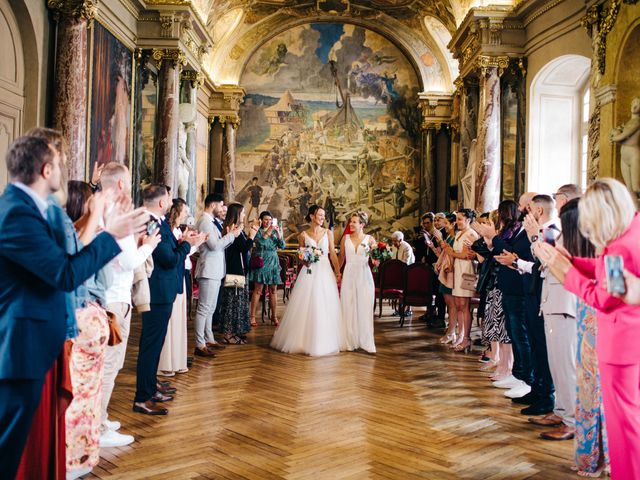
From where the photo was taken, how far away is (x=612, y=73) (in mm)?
9375

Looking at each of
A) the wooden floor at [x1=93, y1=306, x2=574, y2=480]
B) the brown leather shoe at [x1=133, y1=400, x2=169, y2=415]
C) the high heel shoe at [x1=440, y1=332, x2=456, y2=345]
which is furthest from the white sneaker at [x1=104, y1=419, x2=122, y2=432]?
the high heel shoe at [x1=440, y1=332, x2=456, y2=345]

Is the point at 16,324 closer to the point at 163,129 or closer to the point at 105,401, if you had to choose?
the point at 105,401

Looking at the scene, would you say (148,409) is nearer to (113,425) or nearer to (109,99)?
(113,425)

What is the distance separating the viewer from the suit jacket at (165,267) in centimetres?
525

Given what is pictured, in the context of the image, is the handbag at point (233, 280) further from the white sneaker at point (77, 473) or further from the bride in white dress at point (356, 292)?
the white sneaker at point (77, 473)

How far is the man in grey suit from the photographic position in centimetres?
777

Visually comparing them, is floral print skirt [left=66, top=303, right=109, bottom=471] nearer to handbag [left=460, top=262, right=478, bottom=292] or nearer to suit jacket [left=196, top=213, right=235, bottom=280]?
suit jacket [left=196, top=213, right=235, bottom=280]

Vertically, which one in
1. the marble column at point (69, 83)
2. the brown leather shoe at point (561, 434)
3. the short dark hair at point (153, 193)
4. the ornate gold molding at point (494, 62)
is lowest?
the brown leather shoe at point (561, 434)

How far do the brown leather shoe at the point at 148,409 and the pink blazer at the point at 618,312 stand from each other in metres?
3.78

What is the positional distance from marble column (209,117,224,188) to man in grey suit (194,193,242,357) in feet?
42.9

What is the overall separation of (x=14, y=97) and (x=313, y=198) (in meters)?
12.8

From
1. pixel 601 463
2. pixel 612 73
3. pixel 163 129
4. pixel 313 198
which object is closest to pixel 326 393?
pixel 601 463

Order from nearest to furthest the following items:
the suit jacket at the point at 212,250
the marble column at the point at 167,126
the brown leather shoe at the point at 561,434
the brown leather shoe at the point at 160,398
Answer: the brown leather shoe at the point at 561,434, the brown leather shoe at the point at 160,398, the suit jacket at the point at 212,250, the marble column at the point at 167,126

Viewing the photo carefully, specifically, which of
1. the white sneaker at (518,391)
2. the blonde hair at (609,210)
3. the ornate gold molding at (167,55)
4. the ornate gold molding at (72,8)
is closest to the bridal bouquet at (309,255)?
the white sneaker at (518,391)
